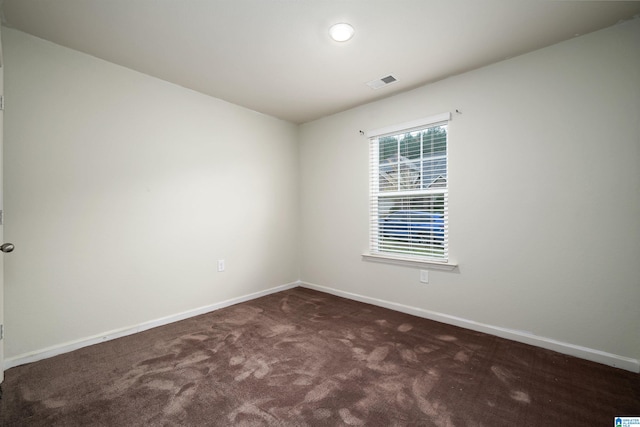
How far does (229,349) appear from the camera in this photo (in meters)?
2.29

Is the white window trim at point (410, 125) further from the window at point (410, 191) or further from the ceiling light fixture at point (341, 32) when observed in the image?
the ceiling light fixture at point (341, 32)

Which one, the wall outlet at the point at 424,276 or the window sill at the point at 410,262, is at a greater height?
the window sill at the point at 410,262

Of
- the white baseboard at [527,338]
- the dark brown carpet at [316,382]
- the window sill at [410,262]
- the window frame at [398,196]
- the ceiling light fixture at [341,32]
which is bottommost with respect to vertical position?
the dark brown carpet at [316,382]

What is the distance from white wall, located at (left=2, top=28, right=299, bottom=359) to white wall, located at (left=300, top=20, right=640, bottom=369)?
205 centimetres

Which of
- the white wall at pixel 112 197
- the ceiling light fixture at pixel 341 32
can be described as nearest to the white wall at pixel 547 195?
the ceiling light fixture at pixel 341 32

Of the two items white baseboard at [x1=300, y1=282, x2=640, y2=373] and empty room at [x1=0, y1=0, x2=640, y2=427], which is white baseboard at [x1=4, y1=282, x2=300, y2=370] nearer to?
empty room at [x1=0, y1=0, x2=640, y2=427]

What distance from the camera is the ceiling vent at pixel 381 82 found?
2768 mm

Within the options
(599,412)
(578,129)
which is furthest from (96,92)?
(599,412)

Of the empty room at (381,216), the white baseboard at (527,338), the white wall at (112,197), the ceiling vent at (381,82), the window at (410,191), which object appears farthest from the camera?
the window at (410,191)

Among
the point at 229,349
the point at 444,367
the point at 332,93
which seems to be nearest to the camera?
the point at 444,367

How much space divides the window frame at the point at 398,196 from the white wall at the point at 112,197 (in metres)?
1.51

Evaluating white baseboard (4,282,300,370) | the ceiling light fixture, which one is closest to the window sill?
white baseboard (4,282,300,370)

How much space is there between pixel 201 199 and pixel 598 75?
3.62 m

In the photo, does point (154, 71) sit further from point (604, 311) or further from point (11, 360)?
point (604, 311)
